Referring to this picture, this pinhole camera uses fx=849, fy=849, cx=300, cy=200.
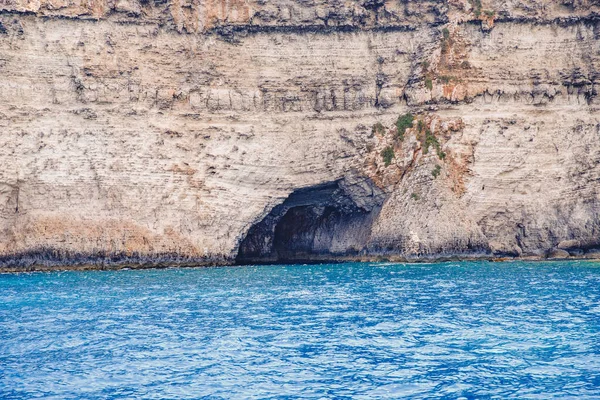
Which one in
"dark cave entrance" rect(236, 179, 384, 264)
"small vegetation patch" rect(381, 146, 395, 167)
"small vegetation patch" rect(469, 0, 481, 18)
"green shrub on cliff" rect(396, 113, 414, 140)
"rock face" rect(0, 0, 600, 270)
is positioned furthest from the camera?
"dark cave entrance" rect(236, 179, 384, 264)

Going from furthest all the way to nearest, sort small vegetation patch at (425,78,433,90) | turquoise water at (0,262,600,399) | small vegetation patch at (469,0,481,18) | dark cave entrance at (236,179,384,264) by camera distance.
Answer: dark cave entrance at (236,179,384,264), small vegetation patch at (469,0,481,18), small vegetation patch at (425,78,433,90), turquoise water at (0,262,600,399)

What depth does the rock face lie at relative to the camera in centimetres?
4109

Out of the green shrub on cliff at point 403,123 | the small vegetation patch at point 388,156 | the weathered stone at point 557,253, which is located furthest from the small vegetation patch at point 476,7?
the weathered stone at point 557,253

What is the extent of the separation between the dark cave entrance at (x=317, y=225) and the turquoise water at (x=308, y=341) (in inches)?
720

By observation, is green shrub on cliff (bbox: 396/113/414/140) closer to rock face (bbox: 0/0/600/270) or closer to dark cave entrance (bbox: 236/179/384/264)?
rock face (bbox: 0/0/600/270)

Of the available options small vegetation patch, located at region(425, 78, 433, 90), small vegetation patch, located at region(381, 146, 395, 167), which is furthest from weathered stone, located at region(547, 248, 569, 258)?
small vegetation patch, located at region(425, 78, 433, 90)

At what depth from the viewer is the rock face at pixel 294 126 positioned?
135ft

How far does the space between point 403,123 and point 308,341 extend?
30117 mm

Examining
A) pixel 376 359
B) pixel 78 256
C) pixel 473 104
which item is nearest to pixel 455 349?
pixel 376 359

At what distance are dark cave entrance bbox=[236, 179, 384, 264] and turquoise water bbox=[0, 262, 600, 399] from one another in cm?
1829

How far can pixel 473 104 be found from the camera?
44594 mm

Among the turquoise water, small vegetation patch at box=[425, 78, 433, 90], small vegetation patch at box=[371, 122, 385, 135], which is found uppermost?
small vegetation patch at box=[425, 78, 433, 90]

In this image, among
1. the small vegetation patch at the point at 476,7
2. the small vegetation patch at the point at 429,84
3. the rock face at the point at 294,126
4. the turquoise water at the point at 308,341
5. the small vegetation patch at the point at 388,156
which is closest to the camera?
the turquoise water at the point at 308,341

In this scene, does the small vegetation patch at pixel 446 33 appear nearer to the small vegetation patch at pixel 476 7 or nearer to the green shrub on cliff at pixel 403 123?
the small vegetation patch at pixel 476 7
